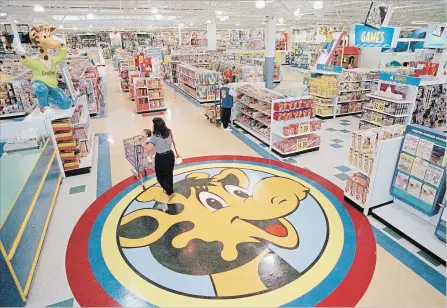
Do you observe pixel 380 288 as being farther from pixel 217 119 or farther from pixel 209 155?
pixel 217 119

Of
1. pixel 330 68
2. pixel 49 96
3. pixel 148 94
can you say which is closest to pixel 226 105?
pixel 148 94

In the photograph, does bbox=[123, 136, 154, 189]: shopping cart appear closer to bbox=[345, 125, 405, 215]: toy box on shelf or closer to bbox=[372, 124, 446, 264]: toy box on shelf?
bbox=[345, 125, 405, 215]: toy box on shelf

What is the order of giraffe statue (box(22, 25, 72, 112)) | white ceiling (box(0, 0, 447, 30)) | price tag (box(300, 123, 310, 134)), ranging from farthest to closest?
white ceiling (box(0, 0, 447, 30)) → price tag (box(300, 123, 310, 134)) → giraffe statue (box(22, 25, 72, 112))

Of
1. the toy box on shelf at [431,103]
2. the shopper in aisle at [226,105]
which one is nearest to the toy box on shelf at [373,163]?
the toy box on shelf at [431,103]

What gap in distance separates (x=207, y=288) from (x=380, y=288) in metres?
1.96

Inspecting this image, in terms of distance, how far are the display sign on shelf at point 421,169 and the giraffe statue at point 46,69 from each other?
6.23 meters

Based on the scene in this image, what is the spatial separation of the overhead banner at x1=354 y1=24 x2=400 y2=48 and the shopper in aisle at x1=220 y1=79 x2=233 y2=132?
3.77 m

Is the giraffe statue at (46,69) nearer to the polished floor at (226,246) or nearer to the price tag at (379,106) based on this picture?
the polished floor at (226,246)

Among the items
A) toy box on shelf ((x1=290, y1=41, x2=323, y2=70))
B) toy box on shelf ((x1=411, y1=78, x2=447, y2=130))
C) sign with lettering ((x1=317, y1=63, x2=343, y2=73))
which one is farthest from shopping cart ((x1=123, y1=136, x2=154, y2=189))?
toy box on shelf ((x1=290, y1=41, x2=323, y2=70))

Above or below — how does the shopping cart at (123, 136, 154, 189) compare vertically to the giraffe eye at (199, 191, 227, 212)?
above

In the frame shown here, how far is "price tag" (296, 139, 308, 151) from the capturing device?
22.4 ft

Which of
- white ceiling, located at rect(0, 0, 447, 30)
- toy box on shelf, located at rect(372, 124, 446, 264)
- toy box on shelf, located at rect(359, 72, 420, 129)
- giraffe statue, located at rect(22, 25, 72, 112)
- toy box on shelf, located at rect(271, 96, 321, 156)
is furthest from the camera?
white ceiling, located at rect(0, 0, 447, 30)

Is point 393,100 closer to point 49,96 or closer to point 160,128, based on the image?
point 160,128

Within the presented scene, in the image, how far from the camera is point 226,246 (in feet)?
12.9
